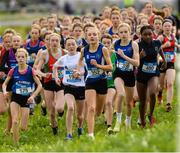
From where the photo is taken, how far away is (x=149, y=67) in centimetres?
1538

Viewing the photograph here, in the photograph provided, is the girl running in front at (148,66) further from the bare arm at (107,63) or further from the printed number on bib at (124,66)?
the bare arm at (107,63)

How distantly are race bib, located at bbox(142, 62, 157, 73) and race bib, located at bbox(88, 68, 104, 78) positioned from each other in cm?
117

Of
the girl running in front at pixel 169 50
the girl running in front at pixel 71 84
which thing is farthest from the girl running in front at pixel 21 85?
the girl running in front at pixel 169 50

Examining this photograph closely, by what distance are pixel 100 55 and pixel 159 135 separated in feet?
12.3

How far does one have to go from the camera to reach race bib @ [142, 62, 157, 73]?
604 inches

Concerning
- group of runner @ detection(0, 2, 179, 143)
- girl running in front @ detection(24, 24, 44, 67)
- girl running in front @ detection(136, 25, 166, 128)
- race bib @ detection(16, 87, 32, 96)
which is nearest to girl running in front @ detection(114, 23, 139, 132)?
group of runner @ detection(0, 2, 179, 143)

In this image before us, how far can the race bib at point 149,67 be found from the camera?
50.3ft

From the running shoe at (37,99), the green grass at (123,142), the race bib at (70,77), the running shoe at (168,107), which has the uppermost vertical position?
the race bib at (70,77)

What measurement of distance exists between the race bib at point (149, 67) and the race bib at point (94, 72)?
3.85ft

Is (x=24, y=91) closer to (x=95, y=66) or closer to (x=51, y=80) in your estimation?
(x=51, y=80)

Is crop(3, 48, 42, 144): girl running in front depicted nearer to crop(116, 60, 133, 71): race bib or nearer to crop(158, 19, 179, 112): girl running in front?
crop(116, 60, 133, 71): race bib

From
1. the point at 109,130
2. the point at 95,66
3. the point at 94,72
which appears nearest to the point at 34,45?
the point at 109,130

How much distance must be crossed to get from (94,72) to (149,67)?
1.38 meters

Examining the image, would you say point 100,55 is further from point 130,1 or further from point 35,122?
point 130,1
